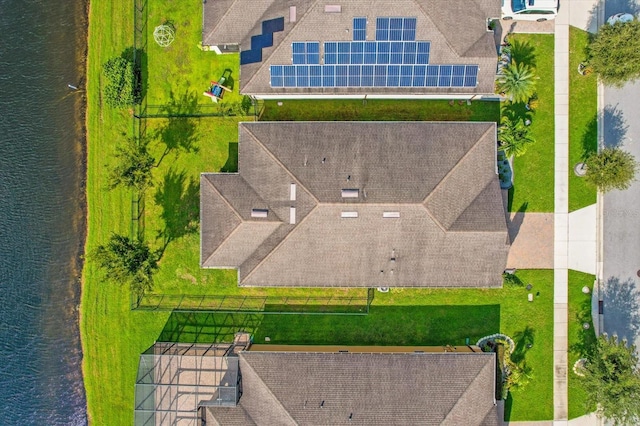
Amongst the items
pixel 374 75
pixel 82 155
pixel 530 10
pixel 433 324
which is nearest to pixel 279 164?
pixel 374 75

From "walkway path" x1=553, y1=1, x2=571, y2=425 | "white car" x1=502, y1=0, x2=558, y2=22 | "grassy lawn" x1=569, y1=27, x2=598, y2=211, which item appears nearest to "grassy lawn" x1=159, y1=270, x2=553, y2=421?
"walkway path" x1=553, y1=1, x2=571, y2=425

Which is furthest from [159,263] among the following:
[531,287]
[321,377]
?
[531,287]

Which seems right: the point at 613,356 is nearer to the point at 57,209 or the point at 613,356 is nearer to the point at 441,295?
the point at 441,295

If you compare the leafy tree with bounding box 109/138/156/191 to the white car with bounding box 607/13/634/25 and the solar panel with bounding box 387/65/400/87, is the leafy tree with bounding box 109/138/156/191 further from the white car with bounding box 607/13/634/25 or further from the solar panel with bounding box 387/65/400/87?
the white car with bounding box 607/13/634/25

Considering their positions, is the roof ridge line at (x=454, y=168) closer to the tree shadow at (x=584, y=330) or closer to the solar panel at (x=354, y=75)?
the solar panel at (x=354, y=75)

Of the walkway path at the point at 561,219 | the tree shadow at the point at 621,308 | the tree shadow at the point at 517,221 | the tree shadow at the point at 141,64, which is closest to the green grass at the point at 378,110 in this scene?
the walkway path at the point at 561,219

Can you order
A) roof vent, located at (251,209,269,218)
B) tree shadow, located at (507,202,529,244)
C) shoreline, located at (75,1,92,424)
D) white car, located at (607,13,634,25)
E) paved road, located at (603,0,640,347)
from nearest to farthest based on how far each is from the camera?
roof vent, located at (251,209,269,218), white car, located at (607,13,634,25), paved road, located at (603,0,640,347), tree shadow, located at (507,202,529,244), shoreline, located at (75,1,92,424)
